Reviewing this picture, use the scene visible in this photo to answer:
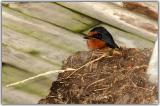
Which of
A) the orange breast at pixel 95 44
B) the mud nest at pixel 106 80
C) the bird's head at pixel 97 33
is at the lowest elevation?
the mud nest at pixel 106 80

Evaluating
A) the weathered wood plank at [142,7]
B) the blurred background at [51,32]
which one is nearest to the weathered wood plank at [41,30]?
the blurred background at [51,32]

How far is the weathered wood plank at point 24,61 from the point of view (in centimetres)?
379

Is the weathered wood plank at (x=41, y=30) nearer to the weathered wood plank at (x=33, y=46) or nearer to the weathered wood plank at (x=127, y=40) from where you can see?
the weathered wood plank at (x=33, y=46)

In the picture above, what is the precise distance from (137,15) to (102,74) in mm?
333

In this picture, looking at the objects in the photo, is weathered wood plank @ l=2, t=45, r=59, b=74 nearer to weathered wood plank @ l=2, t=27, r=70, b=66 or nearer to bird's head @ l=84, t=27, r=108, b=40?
weathered wood plank @ l=2, t=27, r=70, b=66

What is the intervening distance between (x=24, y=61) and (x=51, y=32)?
192mm

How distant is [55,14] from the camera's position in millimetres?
3854

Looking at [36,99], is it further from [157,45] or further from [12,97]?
[157,45]

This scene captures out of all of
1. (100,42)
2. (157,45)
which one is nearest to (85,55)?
(100,42)

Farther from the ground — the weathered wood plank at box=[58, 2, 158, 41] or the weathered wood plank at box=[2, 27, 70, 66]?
the weathered wood plank at box=[58, 2, 158, 41]

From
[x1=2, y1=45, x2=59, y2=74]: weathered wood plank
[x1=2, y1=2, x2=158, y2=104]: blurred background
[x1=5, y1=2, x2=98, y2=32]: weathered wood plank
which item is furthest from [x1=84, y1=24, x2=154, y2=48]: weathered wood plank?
[x1=2, y1=45, x2=59, y2=74]: weathered wood plank

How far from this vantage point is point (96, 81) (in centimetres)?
381

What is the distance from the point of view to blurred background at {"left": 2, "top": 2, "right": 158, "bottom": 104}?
149 inches

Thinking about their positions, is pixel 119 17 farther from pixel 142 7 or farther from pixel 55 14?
pixel 55 14
